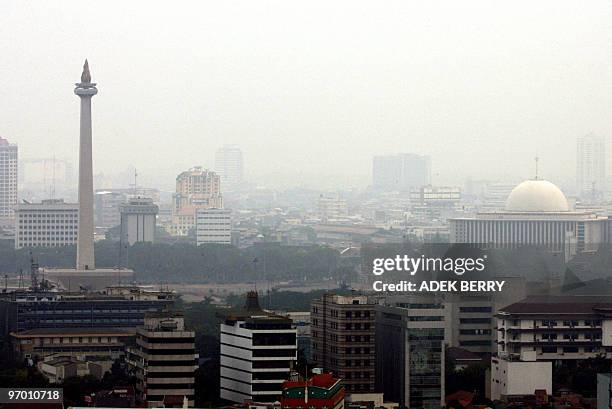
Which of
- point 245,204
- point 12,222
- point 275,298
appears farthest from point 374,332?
point 245,204

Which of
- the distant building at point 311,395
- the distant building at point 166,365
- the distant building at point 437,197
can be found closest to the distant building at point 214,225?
the distant building at point 437,197

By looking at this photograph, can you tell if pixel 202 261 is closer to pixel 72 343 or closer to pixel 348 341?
pixel 72 343

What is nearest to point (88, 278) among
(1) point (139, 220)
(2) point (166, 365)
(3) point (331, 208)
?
(1) point (139, 220)

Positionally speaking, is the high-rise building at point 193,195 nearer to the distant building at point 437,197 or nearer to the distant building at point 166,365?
the distant building at point 437,197

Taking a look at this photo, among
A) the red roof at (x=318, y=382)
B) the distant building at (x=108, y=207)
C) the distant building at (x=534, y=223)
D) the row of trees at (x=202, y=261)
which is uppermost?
the distant building at (x=108, y=207)

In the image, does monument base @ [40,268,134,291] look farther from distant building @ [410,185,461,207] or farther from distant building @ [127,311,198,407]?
distant building @ [410,185,461,207]

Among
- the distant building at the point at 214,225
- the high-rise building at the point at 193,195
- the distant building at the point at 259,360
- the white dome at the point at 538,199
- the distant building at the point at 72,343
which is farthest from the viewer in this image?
the high-rise building at the point at 193,195

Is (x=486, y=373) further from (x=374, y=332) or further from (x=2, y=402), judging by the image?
(x=2, y=402)
